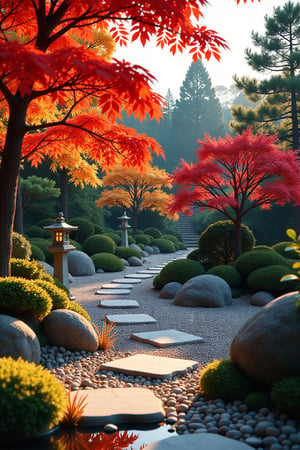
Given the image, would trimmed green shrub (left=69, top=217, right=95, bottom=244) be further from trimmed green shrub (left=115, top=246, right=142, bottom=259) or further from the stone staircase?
the stone staircase

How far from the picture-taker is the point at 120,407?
3.52m

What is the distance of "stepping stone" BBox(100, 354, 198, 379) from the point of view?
14.8ft

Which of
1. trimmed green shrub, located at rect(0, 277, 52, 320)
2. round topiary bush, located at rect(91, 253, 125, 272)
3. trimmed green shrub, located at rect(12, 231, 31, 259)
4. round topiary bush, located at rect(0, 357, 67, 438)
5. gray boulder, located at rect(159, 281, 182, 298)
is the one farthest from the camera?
round topiary bush, located at rect(91, 253, 125, 272)

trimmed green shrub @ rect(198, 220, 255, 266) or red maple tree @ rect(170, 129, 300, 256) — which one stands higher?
red maple tree @ rect(170, 129, 300, 256)

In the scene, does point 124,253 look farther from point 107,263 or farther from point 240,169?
point 240,169

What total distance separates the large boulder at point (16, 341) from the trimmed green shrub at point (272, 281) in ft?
18.9

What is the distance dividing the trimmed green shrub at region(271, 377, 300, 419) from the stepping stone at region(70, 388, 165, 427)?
858 millimetres

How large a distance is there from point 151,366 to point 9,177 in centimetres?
259

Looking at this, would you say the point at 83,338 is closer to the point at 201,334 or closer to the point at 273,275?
the point at 201,334

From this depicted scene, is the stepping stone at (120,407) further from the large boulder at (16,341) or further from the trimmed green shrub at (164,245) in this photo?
the trimmed green shrub at (164,245)

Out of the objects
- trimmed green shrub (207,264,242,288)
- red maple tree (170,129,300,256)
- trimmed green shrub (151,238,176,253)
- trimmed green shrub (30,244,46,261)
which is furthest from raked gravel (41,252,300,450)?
trimmed green shrub (151,238,176,253)

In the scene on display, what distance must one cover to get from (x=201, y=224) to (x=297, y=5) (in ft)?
51.3

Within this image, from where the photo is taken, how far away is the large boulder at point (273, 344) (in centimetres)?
337

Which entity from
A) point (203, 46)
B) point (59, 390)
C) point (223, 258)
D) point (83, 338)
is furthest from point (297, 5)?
point (59, 390)
